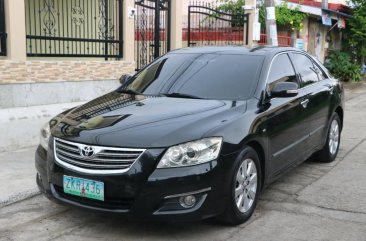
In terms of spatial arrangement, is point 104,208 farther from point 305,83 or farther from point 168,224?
point 305,83

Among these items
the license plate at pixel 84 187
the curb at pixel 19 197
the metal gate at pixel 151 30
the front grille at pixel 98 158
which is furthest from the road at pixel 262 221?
the metal gate at pixel 151 30

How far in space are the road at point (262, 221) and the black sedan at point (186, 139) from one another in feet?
0.78

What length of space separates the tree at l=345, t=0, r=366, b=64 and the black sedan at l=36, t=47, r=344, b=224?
600 inches

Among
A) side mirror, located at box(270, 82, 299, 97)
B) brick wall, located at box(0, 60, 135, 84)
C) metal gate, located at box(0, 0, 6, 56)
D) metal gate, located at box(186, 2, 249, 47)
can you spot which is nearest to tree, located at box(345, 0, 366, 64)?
metal gate, located at box(186, 2, 249, 47)

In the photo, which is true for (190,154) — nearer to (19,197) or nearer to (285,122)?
(285,122)

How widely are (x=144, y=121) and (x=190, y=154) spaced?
1.83 ft

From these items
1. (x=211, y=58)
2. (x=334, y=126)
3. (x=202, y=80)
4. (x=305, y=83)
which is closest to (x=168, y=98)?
(x=202, y=80)

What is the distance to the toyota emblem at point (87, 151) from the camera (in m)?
4.16

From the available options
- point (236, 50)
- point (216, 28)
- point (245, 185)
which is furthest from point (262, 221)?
point (216, 28)

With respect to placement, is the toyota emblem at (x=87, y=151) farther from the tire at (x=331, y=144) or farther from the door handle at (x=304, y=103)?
the tire at (x=331, y=144)

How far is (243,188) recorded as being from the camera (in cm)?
459

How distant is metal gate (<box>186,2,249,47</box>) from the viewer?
44.0 feet

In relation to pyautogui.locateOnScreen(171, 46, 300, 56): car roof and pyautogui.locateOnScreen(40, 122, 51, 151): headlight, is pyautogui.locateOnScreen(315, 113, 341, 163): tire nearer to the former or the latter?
pyautogui.locateOnScreen(171, 46, 300, 56): car roof

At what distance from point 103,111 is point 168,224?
120 centimetres
